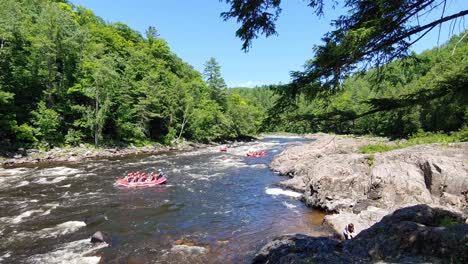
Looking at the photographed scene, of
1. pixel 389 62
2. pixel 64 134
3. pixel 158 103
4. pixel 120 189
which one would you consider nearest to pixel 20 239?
pixel 120 189

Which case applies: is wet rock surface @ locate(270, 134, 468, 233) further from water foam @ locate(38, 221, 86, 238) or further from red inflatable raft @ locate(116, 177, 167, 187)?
water foam @ locate(38, 221, 86, 238)

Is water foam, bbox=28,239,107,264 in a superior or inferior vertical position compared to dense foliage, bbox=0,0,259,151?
inferior

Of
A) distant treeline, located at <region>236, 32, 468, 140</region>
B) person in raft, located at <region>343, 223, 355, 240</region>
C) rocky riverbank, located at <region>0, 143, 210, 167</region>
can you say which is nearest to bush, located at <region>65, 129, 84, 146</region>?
rocky riverbank, located at <region>0, 143, 210, 167</region>

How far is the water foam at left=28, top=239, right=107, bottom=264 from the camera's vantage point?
32.8 ft

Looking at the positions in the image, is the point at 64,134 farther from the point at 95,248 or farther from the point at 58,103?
the point at 95,248

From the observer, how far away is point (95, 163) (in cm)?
2964

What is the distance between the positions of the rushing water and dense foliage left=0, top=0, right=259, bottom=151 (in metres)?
9.87

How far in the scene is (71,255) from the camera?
10359mm

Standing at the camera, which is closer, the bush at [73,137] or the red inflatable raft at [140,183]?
the red inflatable raft at [140,183]

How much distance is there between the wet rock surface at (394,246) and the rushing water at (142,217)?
12.3 feet

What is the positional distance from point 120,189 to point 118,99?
2376 cm

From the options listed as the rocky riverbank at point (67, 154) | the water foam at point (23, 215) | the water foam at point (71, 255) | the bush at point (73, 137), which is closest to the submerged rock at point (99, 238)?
the water foam at point (71, 255)

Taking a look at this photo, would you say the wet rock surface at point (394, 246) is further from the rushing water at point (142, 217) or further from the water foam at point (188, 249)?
the water foam at point (188, 249)

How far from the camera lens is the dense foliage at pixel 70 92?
103 ft
